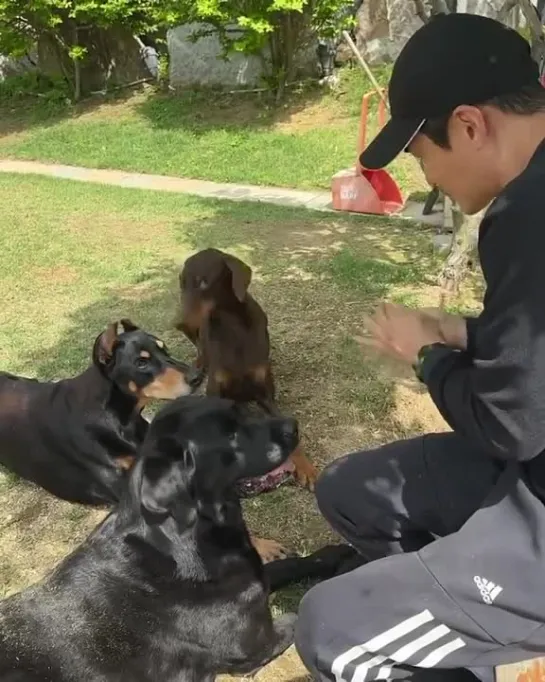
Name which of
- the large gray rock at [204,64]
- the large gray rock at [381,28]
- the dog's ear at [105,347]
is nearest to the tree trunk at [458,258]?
the dog's ear at [105,347]

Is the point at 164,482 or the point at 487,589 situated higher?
the point at 487,589

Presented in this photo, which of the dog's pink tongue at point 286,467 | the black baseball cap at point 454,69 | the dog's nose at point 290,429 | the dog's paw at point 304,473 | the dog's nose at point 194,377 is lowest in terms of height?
the dog's paw at point 304,473

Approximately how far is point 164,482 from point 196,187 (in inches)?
332

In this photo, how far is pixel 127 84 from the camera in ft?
56.1

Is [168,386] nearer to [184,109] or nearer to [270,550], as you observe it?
[270,550]

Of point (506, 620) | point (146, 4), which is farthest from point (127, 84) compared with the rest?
point (506, 620)

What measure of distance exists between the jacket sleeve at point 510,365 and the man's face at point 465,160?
26 cm

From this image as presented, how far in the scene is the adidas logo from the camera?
2035 mm

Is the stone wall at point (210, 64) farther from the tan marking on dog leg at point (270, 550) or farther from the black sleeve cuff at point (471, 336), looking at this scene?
the black sleeve cuff at point (471, 336)

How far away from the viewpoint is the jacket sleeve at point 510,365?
1820 millimetres

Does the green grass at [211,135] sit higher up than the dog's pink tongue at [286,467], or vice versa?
the dog's pink tongue at [286,467]

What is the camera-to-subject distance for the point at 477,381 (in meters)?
1.96

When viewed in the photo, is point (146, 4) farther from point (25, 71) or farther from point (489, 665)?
point (489, 665)

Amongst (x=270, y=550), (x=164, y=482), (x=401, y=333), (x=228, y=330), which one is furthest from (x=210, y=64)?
(x=401, y=333)
